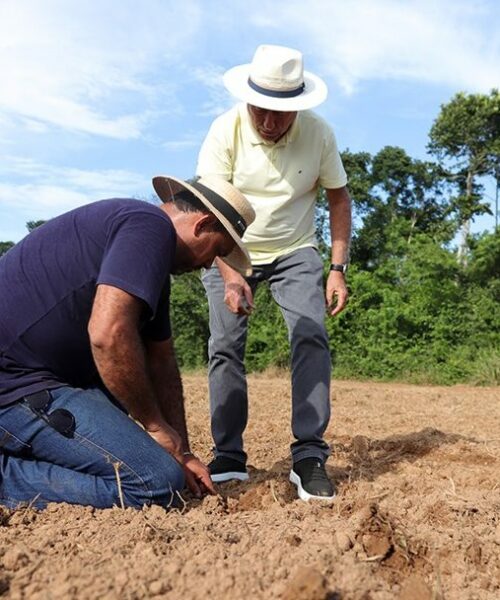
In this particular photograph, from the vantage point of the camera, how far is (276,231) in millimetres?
3846

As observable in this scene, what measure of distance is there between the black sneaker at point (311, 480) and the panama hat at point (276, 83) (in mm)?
1714

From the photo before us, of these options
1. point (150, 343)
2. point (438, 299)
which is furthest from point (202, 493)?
point (438, 299)

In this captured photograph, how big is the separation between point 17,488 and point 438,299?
1527 cm

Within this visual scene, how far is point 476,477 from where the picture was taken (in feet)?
13.4

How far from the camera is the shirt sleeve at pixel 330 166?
3.89m

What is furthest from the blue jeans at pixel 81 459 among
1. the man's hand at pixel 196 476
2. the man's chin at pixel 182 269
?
the man's chin at pixel 182 269

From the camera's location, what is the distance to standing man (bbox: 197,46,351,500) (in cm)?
364

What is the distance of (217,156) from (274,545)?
7.16ft

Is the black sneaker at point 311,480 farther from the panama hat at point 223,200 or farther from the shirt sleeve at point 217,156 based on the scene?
the shirt sleeve at point 217,156

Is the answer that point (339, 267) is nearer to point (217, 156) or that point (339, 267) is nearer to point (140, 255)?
point (217, 156)

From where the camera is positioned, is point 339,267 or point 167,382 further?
point 339,267

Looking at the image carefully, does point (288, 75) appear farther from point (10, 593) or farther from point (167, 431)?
point (10, 593)

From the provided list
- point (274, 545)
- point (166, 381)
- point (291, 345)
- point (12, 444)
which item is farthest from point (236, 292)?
point (274, 545)

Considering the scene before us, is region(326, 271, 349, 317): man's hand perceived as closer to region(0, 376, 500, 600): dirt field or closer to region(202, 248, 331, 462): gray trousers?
region(202, 248, 331, 462): gray trousers
